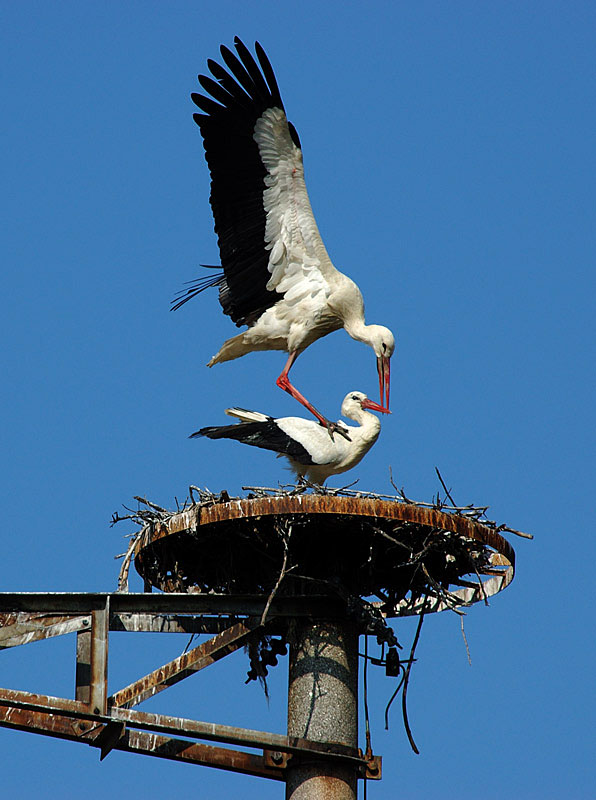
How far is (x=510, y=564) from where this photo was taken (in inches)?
469

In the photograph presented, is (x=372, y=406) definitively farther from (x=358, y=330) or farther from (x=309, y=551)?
(x=309, y=551)

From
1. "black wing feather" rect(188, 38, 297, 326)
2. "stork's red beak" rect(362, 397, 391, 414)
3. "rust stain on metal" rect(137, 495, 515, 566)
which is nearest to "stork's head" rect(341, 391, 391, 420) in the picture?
"stork's red beak" rect(362, 397, 391, 414)

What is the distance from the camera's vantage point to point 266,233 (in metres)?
14.2

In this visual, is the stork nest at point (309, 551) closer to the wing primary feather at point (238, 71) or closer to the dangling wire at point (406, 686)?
the dangling wire at point (406, 686)

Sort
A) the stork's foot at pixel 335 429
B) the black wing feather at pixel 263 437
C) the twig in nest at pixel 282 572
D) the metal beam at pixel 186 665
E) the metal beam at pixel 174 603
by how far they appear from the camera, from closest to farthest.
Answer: the metal beam at pixel 174 603, the metal beam at pixel 186 665, the twig in nest at pixel 282 572, the black wing feather at pixel 263 437, the stork's foot at pixel 335 429

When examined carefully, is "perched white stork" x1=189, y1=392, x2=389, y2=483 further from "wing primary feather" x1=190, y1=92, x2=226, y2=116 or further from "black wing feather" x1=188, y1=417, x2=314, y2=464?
"wing primary feather" x1=190, y1=92, x2=226, y2=116

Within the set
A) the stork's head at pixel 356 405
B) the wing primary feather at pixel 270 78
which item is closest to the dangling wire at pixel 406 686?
the stork's head at pixel 356 405

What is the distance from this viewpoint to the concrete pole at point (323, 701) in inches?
420

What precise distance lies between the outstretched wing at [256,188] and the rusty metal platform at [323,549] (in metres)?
3.57

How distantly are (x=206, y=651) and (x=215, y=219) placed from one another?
503 centimetres

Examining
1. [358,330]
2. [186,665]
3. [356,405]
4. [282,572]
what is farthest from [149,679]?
[358,330]

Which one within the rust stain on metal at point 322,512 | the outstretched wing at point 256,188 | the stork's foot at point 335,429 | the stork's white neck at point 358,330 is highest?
the outstretched wing at point 256,188

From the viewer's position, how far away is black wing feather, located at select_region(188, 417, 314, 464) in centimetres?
1287

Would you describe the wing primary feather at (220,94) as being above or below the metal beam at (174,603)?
above
